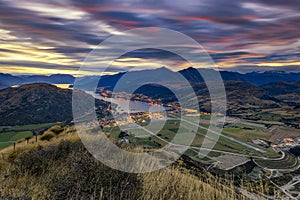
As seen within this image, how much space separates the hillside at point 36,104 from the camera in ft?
399

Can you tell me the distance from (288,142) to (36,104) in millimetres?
130126

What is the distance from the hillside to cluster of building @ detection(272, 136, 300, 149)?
269ft

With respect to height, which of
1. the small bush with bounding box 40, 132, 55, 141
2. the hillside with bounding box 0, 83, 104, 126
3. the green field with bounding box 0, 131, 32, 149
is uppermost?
the small bush with bounding box 40, 132, 55, 141

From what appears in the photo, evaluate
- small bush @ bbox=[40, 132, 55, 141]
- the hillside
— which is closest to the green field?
small bush @ bbox=[40, 132, 55, 141]

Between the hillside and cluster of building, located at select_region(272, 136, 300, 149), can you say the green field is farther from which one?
the hillside

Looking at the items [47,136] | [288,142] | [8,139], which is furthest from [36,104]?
[47,136]

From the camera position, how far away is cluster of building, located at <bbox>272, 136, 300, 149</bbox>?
66562 mm

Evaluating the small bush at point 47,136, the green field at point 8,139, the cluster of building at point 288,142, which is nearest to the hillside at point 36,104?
the green field at point 8,139

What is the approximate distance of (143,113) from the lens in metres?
61.3

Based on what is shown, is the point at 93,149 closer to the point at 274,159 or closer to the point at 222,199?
the point at 222,199

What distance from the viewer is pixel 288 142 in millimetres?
71312

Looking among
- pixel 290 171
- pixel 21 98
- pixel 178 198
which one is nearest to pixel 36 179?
pixel 178 198

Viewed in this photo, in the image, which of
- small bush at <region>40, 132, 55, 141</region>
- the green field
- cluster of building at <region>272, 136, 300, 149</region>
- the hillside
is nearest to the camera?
small bush at <region>40, 132, 55, 141</region>

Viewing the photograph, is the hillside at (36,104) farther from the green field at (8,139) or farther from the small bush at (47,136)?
the small bush at (47,136)
